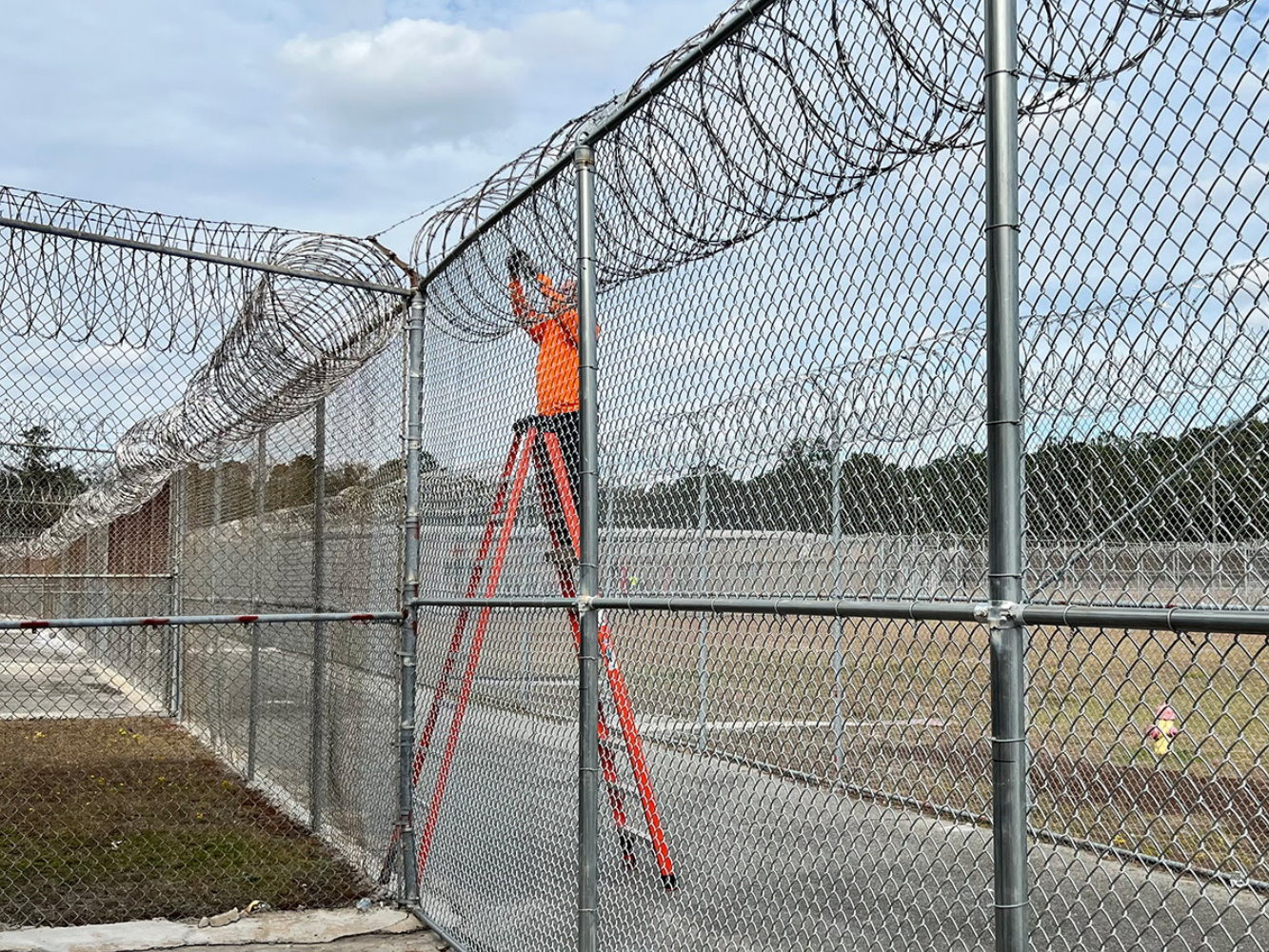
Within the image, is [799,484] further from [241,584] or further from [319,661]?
[241,584]

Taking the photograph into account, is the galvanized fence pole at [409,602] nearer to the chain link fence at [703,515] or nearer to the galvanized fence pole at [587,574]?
the chain link fence at [703,515]

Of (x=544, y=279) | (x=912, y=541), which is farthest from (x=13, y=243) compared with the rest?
(x=912, y=541)

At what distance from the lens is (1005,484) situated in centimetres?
242

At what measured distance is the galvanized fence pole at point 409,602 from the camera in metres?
5.93

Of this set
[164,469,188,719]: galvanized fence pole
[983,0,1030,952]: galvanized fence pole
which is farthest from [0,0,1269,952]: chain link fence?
[164,469,188,719]: galvanized fence pole

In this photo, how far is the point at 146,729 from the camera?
12469 millimetres

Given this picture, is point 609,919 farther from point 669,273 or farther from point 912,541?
point 669,273

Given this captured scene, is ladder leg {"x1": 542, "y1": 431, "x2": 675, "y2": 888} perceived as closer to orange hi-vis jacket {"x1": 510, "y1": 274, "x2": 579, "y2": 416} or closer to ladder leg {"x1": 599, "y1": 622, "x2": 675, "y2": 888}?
ladder leg {"x1": 599, "y1": 622, "x2": 675, "y2": 888}

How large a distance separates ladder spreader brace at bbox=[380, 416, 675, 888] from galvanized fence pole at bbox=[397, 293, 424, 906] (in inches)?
2.1

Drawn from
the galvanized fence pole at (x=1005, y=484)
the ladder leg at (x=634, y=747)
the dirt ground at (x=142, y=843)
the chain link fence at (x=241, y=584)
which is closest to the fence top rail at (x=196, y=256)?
the chain link fence at (x=241, y=584)

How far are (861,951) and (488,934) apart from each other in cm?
168

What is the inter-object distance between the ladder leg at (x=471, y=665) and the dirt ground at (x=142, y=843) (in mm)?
702

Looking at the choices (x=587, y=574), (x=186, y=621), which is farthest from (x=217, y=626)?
(x=587, y=574)

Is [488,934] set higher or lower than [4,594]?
lower
